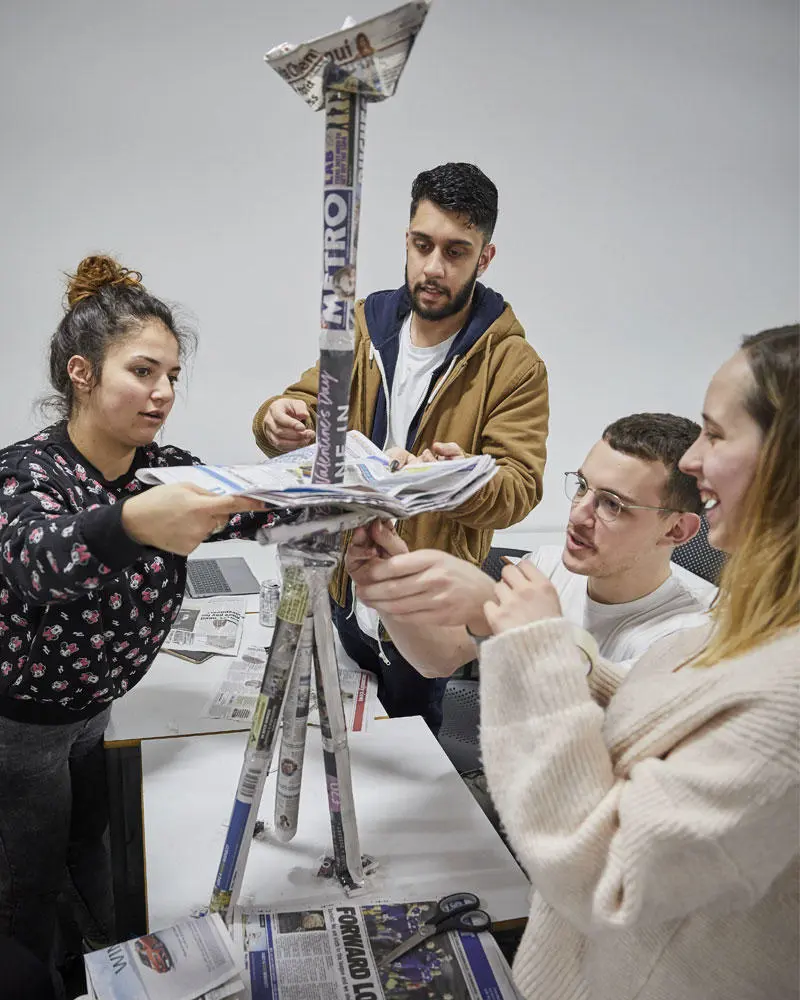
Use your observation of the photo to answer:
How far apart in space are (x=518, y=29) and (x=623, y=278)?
1.18m

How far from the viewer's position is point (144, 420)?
1397mm

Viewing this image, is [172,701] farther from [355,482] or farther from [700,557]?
[700,557]

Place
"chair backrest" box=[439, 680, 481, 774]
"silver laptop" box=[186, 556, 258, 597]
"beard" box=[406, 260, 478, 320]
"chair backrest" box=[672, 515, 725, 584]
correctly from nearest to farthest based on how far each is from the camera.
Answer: "beard" box=[406, 260, 478, 320] → "chair backrest" box=[439, 680, 481, 774] → "silver laptop" box=[186, 556, 258, 597] → "chair backrest" box=[672, 515, 725, 584]

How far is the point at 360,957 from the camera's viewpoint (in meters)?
1.09

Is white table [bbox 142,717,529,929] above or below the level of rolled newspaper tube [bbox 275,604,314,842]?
below

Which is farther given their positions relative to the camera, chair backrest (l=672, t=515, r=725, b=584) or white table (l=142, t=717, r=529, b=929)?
chair backrest (l=672, t=515, r=725, b=584)

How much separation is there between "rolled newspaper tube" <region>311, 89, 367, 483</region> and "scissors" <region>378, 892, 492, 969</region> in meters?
0.63

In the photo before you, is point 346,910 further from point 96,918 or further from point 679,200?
point 679,200

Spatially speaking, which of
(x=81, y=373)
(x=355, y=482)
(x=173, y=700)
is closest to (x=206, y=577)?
(x=173, y=700)

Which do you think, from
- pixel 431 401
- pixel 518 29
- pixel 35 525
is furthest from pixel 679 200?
pixel 35 525

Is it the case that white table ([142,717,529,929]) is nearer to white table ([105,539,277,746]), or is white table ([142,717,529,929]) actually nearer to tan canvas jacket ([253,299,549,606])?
white table ([105,539,277,746])

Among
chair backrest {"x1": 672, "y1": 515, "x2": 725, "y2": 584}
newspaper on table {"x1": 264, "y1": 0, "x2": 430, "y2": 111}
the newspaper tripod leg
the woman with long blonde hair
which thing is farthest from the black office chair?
newspaper on table {"x1": 264, "y1": 0, "x2": 430, "y2": 111}

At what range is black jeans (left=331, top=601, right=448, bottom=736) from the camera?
1.92 metres

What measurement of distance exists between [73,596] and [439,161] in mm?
2967
